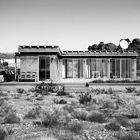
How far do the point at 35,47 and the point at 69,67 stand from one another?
7.55 metres

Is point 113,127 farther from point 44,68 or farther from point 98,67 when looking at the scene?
point 98,67

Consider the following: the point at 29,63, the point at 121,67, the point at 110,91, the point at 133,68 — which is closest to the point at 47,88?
the point at 29,63

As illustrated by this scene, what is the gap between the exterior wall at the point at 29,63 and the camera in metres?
21.3

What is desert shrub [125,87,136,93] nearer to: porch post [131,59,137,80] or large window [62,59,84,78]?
porch post [131,59,137,80]

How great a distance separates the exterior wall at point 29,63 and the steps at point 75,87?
13.7 ft

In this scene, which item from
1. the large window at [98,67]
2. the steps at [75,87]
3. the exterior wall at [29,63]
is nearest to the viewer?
the steps at [75,87]

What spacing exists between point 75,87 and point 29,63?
210 inches

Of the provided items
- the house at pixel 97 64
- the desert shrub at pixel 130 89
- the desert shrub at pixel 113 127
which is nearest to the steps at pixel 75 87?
the desert shrub at pixel 130 89

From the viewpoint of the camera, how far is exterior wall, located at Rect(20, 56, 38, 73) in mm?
21297

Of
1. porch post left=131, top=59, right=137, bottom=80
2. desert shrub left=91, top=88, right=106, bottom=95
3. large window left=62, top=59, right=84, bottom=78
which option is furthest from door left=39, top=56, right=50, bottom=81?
porch post left=131, top=59, right=137, bottom=80

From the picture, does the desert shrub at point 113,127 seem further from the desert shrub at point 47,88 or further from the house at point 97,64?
the house at point 97,64

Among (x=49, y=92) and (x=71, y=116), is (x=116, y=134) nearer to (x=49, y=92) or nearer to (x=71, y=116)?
(x=71, y=116)

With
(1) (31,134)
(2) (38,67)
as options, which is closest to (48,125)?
(1) (31,134)

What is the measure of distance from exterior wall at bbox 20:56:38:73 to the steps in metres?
4.17
